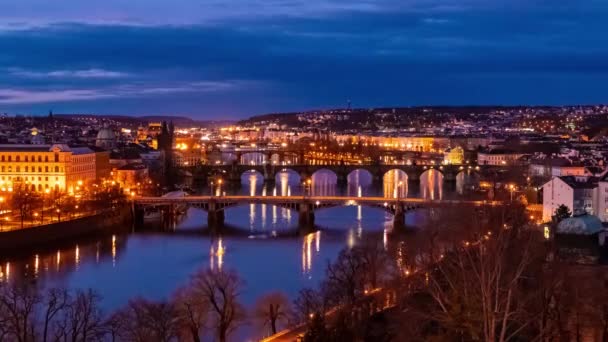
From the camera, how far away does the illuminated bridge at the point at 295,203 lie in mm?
22000

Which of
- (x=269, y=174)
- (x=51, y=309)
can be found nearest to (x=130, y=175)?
(x=269, y=174)

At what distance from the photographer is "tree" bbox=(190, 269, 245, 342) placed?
1003 centimetres

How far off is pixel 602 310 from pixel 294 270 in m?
6.39

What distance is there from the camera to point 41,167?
86.1 feet

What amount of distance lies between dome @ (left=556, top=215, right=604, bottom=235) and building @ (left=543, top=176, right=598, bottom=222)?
9.65 feet

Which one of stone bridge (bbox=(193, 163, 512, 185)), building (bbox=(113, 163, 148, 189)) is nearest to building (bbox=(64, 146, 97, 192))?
building (bbox=(113, 163, 148, 189))

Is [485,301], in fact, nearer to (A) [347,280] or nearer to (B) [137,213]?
(A) [347,280]

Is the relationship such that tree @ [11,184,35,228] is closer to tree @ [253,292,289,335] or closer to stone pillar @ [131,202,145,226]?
stone pillar @ [131,202,145,226]

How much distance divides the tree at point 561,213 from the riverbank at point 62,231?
9.91 metres

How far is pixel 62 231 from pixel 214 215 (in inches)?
186

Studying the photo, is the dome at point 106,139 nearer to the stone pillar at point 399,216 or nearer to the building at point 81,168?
the building at point 81,168

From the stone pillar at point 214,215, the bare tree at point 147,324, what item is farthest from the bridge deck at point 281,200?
the bare tree at point 147,324

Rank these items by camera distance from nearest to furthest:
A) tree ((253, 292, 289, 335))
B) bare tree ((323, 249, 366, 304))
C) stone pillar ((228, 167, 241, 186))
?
1. tree ((253, 292, 289, 335))
2. bare tree ((323, 249, 366, 304))
3. stone pillar ((228, 167, 241, 186))

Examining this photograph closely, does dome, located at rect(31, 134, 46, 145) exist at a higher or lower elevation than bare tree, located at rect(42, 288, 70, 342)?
higher
